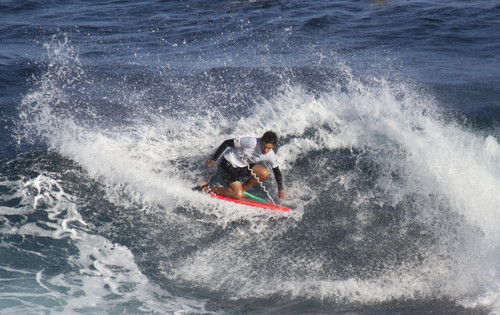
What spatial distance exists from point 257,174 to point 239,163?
491mm

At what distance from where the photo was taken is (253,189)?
9.21 metres

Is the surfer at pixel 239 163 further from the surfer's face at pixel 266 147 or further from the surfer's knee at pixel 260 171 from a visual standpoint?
the surfer's face at pixel 266 147

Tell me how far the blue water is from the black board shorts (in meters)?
0.45

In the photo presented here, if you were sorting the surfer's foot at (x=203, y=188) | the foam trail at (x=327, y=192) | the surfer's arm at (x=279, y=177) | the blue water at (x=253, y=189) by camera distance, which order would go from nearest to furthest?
the blue water at (x=253, y=189) < the foam trail at (x=327, y=192) < the surfer's arm at (x=279, y=177) < the surfer's foot at (x=203, y=188)

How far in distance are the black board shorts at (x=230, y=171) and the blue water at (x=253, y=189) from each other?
1.48 feet

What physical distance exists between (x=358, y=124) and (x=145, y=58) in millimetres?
8124

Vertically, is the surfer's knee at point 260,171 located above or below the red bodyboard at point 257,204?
above

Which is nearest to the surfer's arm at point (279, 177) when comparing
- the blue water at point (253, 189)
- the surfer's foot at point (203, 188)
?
the blue water at point (253, 189)

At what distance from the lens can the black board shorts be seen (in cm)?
861

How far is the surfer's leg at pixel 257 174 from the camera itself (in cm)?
887

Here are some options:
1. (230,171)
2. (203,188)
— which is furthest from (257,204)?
(203,188)

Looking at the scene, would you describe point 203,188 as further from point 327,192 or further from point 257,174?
point 327,192

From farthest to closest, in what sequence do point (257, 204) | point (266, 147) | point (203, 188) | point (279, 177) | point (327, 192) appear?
point (327, 192) → point (203, 188) → point (279, 177) → point (257, 204) → point (266, 147)

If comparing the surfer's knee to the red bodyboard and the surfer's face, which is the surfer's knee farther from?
the surfer's face
